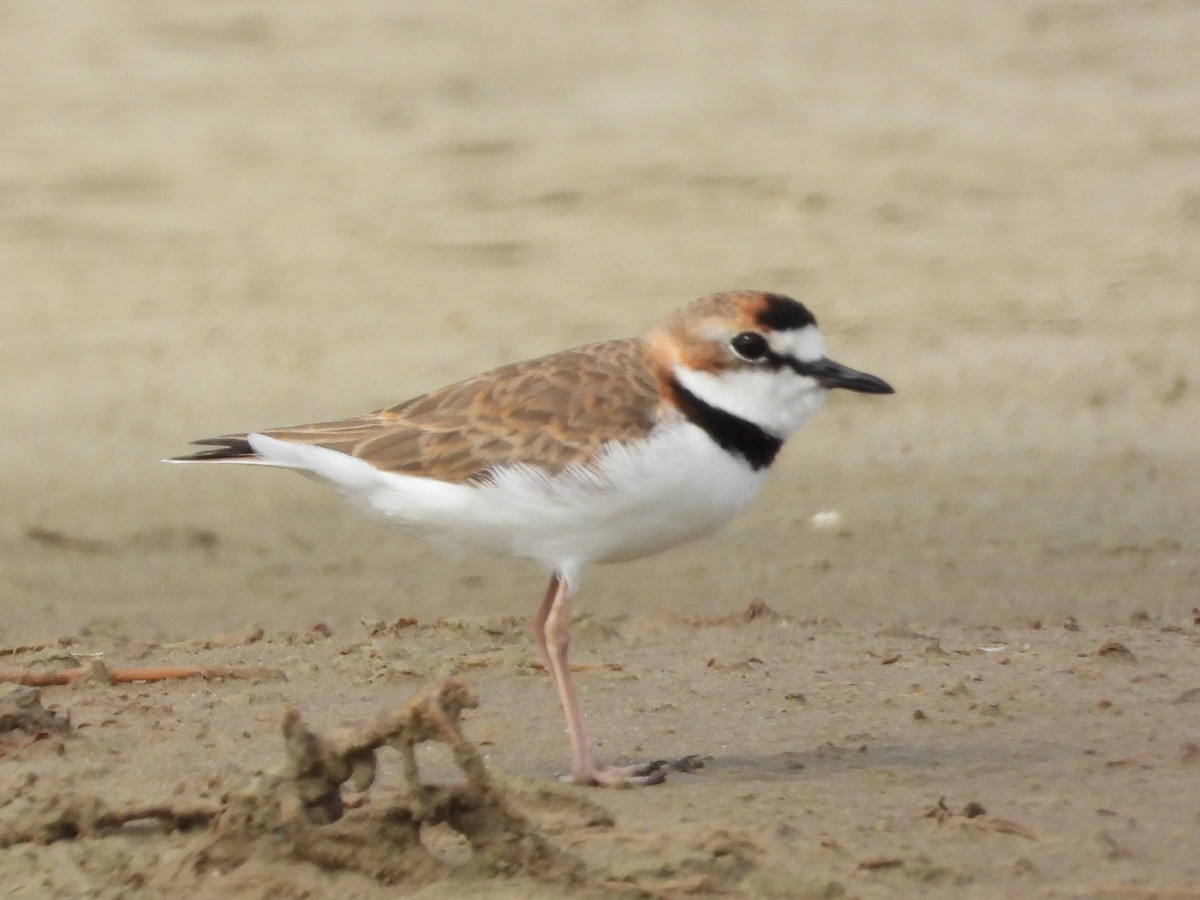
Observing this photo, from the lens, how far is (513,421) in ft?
17.3

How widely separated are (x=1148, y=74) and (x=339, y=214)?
4587 mm

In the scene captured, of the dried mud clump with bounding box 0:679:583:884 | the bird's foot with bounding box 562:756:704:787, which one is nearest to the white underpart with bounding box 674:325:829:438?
the bird's foot with bounding box 562:756:704:787

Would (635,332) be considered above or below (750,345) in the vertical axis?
above

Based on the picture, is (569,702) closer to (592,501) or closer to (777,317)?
(592,501)

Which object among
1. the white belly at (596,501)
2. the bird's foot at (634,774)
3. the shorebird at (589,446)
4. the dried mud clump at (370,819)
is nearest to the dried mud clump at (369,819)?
the dried mud clump at (370,819)

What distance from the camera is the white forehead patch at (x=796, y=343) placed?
5.30 m

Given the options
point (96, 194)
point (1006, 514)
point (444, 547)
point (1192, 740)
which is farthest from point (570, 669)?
point (96, 194)

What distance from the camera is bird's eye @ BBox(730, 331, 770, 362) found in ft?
17.3

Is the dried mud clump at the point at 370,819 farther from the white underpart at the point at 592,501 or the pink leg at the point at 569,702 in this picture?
the white underpart at the point at 592,501

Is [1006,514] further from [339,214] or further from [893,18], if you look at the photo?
[893,18]

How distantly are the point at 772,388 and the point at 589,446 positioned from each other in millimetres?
541

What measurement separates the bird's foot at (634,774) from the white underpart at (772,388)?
34.7 inches

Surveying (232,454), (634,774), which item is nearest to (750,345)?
(634,774)

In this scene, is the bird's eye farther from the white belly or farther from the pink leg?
the pink leg
